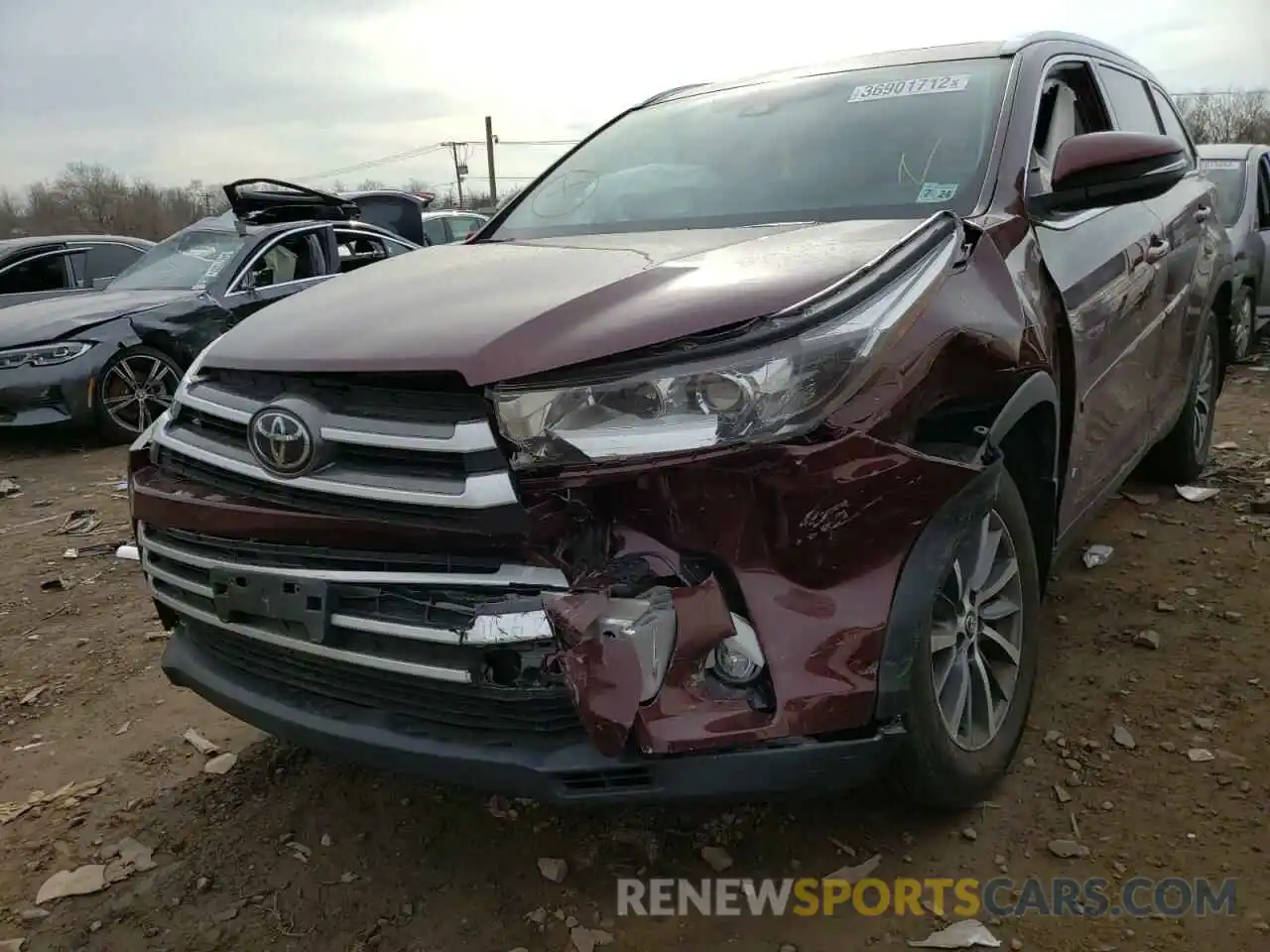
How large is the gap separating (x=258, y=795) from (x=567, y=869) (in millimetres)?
911

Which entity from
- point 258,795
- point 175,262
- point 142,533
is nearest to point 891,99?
Result: point 142,533

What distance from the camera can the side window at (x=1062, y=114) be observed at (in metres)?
2.69

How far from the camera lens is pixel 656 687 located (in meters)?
1.72

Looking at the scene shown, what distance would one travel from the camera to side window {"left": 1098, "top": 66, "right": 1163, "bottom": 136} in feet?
11.7

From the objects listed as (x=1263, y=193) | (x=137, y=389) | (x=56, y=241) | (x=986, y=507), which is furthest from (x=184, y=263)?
(x=1263, y=193)

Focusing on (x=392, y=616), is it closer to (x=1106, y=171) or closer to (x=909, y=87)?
(x=1106, y=171)

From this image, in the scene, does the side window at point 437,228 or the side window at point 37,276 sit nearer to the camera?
the side window at point 37,276

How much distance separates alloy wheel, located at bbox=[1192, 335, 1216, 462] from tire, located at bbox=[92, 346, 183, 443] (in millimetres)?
6269

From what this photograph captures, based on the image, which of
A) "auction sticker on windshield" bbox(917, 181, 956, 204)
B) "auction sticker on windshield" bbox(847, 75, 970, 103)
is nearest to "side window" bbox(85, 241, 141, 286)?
"auction sticker on windshield" bbox(847, 75, 970, 103)

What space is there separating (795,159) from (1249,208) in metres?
6.50

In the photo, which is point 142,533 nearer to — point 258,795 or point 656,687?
point 258,795

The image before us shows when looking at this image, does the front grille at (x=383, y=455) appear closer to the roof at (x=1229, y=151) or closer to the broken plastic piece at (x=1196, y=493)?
the broken plastic piece at (x=1196, y=493)

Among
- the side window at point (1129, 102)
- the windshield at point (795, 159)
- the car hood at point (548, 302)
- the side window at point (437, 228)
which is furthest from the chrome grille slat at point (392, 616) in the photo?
the side window at point (437, 228)

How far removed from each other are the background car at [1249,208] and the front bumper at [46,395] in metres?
7.89
